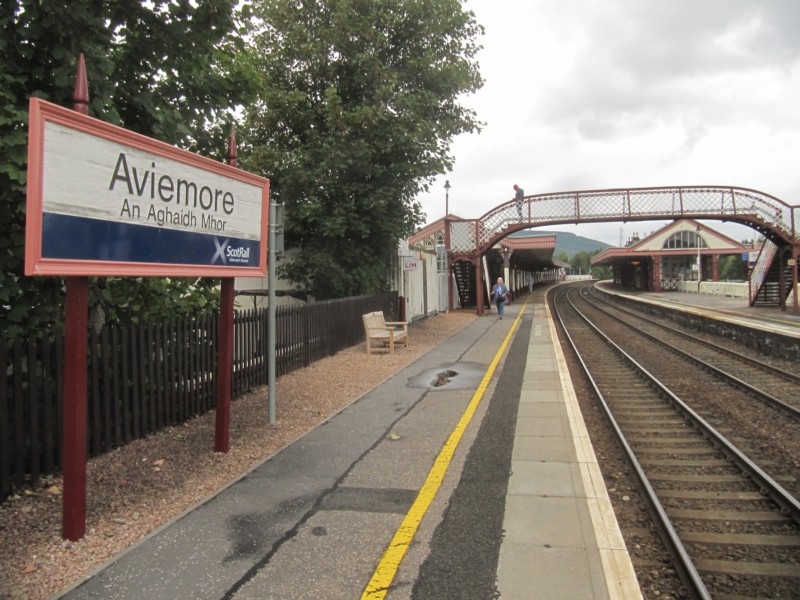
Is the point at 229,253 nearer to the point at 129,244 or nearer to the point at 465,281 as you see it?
the point at 129,244

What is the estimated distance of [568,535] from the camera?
373 centimetres

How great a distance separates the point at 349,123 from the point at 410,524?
11.1 m

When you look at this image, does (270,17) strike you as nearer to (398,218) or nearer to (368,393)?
(398,218)

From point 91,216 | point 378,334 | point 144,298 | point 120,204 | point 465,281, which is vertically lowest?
point 378,334

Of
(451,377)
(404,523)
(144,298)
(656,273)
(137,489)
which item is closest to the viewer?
(404,523)

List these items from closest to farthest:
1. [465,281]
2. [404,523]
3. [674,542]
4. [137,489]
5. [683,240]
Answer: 1. [674,542]
2. [404,523]
3. [137,489]
4. [465,281]
5. [683,240]

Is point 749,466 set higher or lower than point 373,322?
lower

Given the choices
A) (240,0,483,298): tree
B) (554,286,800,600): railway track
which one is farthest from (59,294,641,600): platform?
(240,0,483,298): tree

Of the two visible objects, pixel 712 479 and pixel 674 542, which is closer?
pixel 674 542

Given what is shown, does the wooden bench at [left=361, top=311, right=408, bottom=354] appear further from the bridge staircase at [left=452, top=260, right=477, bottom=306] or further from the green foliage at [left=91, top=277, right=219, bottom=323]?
the bridge staircase at [left=452, top=260, right=477, bottom=306]

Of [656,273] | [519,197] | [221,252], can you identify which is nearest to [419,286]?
[519,197]

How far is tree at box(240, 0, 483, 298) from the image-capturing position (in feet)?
43.6

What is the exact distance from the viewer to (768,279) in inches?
1148

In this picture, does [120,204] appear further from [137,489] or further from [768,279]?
[768,279]
